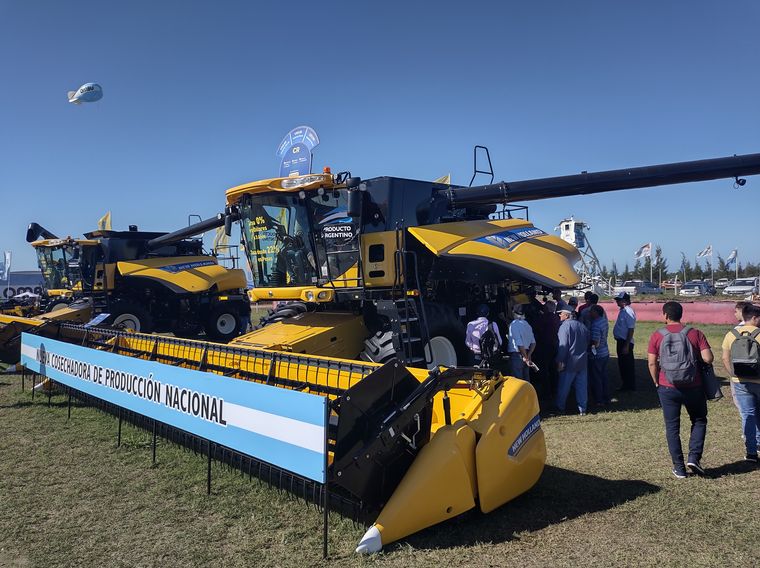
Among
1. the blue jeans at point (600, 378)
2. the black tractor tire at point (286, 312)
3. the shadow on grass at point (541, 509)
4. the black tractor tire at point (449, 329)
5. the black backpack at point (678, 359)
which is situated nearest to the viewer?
the shadow on grass at point (541, 509)

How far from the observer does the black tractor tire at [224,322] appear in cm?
1582

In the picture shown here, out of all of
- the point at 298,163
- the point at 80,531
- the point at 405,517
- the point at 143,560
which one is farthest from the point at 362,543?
the point at 298,163

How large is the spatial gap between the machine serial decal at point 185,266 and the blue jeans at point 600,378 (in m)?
10.8

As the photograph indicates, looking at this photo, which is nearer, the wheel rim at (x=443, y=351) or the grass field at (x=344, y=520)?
the grass field at (x=344, y=520)

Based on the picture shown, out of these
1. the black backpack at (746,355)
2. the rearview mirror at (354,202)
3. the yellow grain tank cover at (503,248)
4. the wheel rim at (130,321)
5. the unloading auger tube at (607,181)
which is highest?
the unloading auger tube at (607,181)

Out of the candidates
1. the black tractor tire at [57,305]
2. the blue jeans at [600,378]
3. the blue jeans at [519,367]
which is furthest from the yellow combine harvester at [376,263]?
the black tractor tire at [57,305]

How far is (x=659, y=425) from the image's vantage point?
6.16m

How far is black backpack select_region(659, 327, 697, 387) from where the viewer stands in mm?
4406

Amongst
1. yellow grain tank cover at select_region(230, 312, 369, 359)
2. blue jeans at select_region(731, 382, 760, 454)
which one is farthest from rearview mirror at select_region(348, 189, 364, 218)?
blue jeans at select_region(731, 382, 760, 454)

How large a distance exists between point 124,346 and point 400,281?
3712mm

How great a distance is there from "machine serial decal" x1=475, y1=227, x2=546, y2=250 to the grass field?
9.59ft

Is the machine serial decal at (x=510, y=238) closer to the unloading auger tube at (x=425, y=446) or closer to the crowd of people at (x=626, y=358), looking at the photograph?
the crowd of people at (x=626, y=358)

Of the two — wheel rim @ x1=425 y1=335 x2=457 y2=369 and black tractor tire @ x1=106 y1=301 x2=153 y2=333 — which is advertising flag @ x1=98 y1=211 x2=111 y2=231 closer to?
black tractor tire @ x1=106 y1=301 x2=153 y2=333

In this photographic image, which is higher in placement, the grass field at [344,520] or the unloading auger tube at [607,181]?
the unloading auger tube at [607,181]
